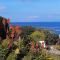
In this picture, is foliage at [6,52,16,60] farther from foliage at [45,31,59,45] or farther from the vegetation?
foliage at [45,31,59,45]

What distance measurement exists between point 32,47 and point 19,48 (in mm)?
472

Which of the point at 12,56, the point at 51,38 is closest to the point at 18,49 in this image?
the point at 12,56

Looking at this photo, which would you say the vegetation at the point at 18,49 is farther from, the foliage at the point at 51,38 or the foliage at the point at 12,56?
the foliage at the point at 51,38

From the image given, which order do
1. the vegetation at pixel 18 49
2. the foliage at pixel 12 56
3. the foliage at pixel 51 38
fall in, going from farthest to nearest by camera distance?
the foliage at pixel 51 38
the vegetation at pixel 18 49
the foliage at pixel 12 56

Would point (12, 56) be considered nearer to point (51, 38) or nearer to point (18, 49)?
point (18, 49)

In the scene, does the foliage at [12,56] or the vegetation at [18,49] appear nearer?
the foliage at [12,56]

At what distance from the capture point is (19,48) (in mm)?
13617

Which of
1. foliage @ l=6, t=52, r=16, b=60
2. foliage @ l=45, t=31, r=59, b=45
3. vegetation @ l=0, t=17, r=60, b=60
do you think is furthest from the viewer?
foliage @ l=45, t=31, r=59, b=45

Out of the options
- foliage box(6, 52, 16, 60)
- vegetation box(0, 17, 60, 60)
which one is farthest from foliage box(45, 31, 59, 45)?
foliage box(6, 52, 16, 60)

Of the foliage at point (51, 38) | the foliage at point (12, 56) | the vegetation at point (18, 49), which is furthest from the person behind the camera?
the foliage at point (51, 38)

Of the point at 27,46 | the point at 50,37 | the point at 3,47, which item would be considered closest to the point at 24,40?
the point at 27,46

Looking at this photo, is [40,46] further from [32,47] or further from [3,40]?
[3,40]

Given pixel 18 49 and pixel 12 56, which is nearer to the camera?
pixel 12 56

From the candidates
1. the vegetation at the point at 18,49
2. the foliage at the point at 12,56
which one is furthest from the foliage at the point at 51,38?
the foliage at the point at 12,56
